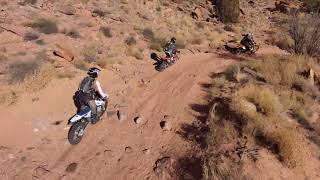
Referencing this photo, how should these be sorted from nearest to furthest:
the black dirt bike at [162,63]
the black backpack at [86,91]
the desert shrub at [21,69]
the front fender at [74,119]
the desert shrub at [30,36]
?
the front fender at [74,119] < the black backpack at [86,91] < the desert shrub at [21,69] < the black dirt bike at [162,63] < the desert shrub at [30,36]

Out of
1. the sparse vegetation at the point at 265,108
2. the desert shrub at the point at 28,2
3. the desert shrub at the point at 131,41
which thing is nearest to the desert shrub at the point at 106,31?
the desert shrub at the point at 131,41

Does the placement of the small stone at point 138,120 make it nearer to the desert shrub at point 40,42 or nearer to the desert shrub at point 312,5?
Result: the desert shrub at point 40,42

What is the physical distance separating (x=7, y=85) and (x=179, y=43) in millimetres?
10533

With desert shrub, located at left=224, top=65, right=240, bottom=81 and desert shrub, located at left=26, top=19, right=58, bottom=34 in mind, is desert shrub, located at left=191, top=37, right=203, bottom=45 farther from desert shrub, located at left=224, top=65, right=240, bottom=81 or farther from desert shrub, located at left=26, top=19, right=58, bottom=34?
desert shrub, located at left=26, top=19, right=58, bottom=34

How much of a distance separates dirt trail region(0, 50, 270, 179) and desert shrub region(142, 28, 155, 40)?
18.0 ft

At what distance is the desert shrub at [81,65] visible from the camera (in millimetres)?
14736

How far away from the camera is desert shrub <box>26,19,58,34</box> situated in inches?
703

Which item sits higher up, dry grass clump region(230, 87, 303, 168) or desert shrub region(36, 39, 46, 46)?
dry grass clump region(230, 87, 303, 168)

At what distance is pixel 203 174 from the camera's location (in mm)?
8602

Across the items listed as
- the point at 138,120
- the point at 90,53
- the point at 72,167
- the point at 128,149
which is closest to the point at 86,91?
the point at 138,120

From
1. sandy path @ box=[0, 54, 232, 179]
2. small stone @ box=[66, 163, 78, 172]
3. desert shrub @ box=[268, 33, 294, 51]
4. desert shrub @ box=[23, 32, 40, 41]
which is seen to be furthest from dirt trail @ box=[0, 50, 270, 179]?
desert shrub @ box=[268, 33, 294, 51]

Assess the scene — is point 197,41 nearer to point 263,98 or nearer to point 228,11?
point 228,11

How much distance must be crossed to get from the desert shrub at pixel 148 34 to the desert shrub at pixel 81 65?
5.93 meters

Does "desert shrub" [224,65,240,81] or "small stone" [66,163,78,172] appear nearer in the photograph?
"small stone" [66,163,78,172]
